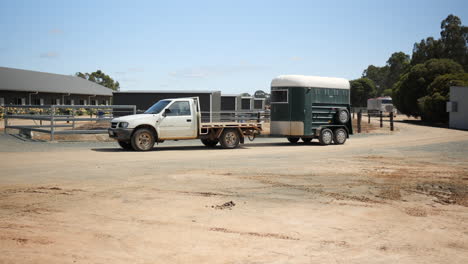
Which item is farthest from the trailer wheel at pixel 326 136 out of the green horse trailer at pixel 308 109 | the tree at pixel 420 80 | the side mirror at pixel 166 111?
the tree at pixel 420 80

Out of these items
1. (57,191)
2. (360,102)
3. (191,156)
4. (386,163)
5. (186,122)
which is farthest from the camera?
(360,102)

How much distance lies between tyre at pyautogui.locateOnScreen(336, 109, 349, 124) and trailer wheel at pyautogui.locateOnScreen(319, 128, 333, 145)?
2.72ft

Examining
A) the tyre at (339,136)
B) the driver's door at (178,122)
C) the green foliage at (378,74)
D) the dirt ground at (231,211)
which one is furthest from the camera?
the green foliage at (378,74)

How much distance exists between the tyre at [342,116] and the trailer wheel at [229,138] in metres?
5.44

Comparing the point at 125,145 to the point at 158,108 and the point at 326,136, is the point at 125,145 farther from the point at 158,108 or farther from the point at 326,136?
the point at 326,136

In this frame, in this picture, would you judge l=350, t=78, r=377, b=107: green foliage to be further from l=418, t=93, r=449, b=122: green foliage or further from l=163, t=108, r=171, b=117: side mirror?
l=163, t=108, r=171, b=117: side mirror

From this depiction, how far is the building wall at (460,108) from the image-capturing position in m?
38.1

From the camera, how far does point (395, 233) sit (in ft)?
22.7

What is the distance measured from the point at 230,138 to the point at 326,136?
4860 mm

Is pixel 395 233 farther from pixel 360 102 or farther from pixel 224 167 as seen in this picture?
pixel 360 102

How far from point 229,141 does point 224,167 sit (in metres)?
6.23

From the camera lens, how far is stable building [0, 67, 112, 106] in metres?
50.1

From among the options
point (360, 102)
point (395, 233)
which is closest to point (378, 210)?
point (395, 233)

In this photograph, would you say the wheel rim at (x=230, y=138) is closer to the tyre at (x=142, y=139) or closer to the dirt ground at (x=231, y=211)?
the tyre at (x=142, y=139)
